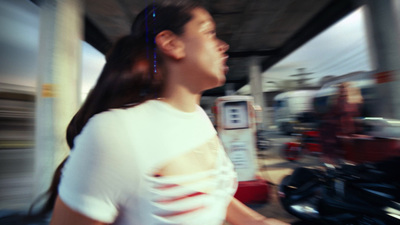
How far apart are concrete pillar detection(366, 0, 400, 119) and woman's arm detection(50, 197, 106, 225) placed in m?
5.84

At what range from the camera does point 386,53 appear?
471 centimetres

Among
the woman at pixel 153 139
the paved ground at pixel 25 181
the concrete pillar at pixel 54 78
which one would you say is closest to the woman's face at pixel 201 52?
the woman at pixel 153 139

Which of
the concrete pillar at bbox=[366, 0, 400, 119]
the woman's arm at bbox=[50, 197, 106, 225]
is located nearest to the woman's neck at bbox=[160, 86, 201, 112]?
the woman's arm at bbox=[50, 197, 106, 225]

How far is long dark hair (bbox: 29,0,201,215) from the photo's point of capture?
2.03 feet

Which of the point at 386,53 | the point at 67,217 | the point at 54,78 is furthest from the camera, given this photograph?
the point at 386,53

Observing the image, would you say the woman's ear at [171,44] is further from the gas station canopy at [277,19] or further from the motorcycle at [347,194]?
the gas station canopy at [277,19]

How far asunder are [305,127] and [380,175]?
314 cm

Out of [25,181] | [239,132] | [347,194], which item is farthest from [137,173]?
[25,181]

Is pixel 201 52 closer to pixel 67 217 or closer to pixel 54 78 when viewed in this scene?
pixel 67 217

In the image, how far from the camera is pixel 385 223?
1672 millimetres

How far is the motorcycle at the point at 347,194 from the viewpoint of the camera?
67.1 inches

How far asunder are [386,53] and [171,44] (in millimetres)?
5633

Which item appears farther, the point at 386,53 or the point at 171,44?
the point at 386,53

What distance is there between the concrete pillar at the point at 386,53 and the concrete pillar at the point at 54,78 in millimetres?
5501
